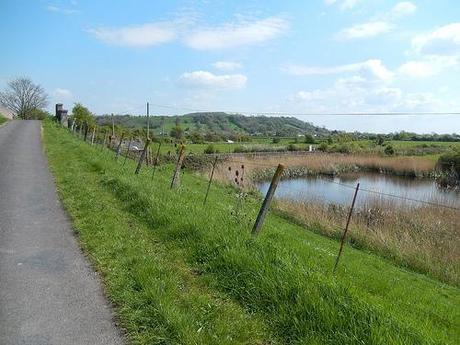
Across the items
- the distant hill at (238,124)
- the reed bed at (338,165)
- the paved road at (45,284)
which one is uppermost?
the distant hill at (238,124)

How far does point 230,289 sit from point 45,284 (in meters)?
2.37

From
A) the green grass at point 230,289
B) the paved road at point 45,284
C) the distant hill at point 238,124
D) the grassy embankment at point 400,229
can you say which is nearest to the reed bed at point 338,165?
the grassy embankment at point 400,229

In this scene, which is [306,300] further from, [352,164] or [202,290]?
[352,164]

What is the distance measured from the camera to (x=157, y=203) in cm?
928

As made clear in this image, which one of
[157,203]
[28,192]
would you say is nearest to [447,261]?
[157,203]

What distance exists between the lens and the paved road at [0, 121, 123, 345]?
4.41 meters

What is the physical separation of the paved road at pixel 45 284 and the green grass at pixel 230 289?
24 cm

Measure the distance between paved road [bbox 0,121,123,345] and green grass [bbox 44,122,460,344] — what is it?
0.24 m

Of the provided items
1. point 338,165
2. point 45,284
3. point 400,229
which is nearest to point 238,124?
point 338,165

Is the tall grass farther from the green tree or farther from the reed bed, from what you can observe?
the green tree

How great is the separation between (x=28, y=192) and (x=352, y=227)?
10.0 m

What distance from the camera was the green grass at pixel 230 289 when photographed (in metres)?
4.43

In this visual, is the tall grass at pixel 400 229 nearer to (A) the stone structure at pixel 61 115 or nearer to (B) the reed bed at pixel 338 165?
(B) the reed bed at pixel 338 165

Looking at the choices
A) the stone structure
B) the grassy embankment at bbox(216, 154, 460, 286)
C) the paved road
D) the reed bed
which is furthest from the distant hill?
the paved road
